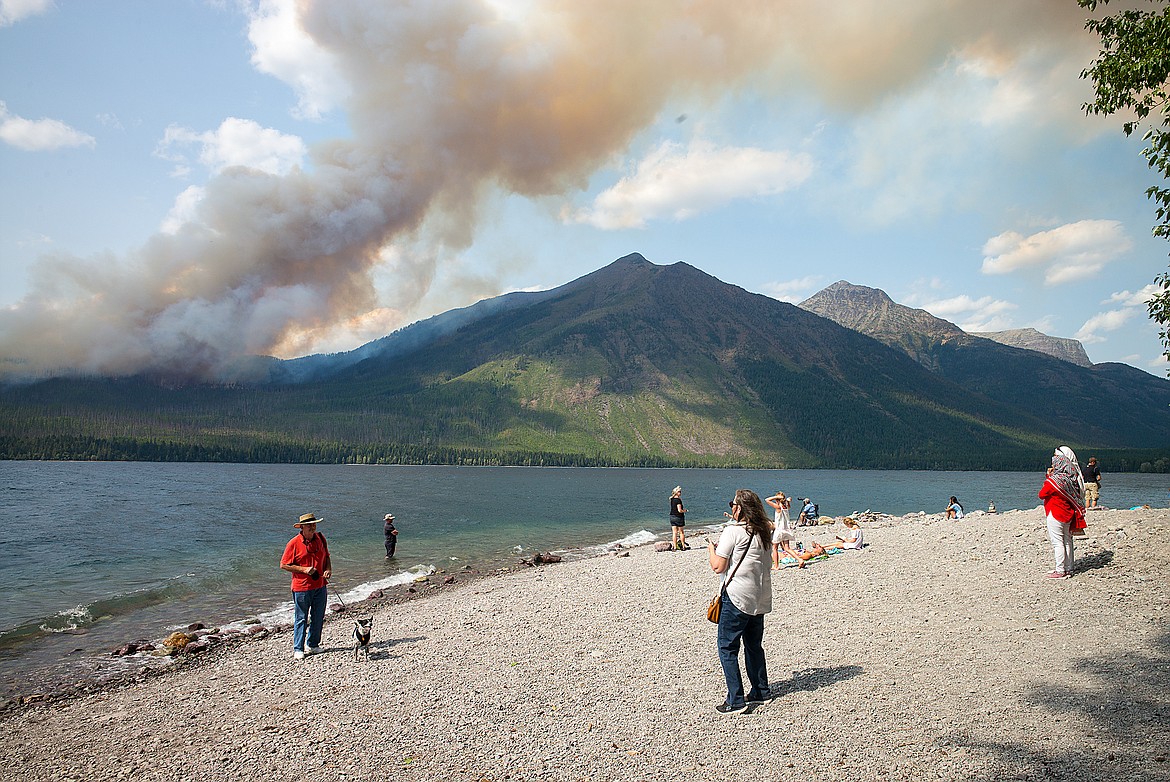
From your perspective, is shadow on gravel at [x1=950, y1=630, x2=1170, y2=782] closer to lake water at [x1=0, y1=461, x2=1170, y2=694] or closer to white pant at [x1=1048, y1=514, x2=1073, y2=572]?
white pant at [x1=1048, y1=514, x2=1073, y2=572]

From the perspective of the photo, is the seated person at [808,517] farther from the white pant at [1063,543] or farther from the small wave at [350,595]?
the white pant at [1063,543]

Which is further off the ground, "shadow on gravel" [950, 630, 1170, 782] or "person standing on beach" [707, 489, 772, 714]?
"person standing on beach" [707, 489, 772, 714]

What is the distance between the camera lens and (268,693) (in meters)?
11.0

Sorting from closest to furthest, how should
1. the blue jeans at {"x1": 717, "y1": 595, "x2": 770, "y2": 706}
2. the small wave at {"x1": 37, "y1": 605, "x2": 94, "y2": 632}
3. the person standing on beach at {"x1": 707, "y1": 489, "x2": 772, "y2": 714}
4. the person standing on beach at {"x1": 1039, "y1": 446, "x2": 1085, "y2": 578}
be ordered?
the person standing on beach at {"x1": 707, "y1": 489, "x2": 772, "y2": 714}, the blue jeans at {"x1": 717, "y1": 595, "x2": 770, "y2": 706}, the person standing on beach at {"x1": 1039, "y1": 446, "x2": 1085, "y2": 578}, the small wave at {"x1": 37, "y1": 605, "x2": 94, "y2": 632}

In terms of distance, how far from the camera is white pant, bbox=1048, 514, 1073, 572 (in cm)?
1366

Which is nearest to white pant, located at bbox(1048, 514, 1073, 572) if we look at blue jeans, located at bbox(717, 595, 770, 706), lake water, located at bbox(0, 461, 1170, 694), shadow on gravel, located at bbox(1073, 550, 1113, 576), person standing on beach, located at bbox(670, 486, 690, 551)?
shadow on gravel, located at bbox(1073, 550, 1113, 576)

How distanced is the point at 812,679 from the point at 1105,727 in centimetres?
357

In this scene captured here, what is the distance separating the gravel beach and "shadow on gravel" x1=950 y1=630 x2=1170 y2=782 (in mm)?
32

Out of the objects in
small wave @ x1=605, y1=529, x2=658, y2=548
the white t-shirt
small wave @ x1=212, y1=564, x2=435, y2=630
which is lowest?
small wave @ x1=605, y1=529, x2=658, y2=548

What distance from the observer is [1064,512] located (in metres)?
13.5

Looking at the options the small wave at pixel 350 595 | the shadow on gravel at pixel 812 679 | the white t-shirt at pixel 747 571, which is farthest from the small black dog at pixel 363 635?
the white t-shirt at pixel 747 571

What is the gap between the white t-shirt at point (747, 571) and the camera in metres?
8.12

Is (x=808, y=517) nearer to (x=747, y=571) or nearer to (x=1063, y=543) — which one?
(x=1063, y=543)

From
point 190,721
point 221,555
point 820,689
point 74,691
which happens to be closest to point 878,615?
point 820,689
